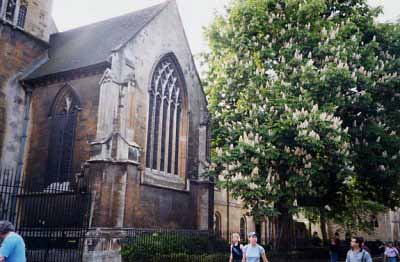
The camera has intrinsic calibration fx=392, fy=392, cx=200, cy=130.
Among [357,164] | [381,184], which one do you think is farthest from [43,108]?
[381,184]

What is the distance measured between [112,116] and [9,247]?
10584 millimetres

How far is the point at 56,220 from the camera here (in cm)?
1558

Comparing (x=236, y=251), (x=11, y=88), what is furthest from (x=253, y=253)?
(x=11, y=88)

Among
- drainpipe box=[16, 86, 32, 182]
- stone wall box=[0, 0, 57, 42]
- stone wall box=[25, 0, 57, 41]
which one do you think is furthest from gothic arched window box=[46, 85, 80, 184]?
stone wall box=[25, 0, 57, 41]

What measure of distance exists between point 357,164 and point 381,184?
1942mm

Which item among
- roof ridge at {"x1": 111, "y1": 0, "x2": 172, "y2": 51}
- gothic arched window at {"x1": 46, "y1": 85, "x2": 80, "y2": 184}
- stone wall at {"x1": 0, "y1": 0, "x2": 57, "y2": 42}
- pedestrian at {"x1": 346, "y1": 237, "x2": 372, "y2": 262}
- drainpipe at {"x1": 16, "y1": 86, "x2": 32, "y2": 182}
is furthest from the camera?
stone wall at {"x1": 0, "y1": 0, "x2": 57, "y2": 42}

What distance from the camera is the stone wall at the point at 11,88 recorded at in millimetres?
18500

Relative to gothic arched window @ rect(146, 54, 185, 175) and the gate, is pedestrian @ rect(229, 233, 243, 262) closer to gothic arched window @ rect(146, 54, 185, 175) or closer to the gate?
the gate

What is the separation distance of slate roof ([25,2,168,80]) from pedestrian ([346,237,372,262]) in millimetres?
12736

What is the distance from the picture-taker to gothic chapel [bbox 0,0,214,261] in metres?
15.5

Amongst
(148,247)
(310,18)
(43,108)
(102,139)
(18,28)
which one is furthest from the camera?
(18,28)

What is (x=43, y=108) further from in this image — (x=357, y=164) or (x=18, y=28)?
(x=357, y=164)

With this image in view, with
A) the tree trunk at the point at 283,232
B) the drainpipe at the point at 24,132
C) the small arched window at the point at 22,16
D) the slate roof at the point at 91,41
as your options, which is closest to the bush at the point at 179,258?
the tree trunk at the point at 283,232

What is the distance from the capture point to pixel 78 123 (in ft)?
57.2
